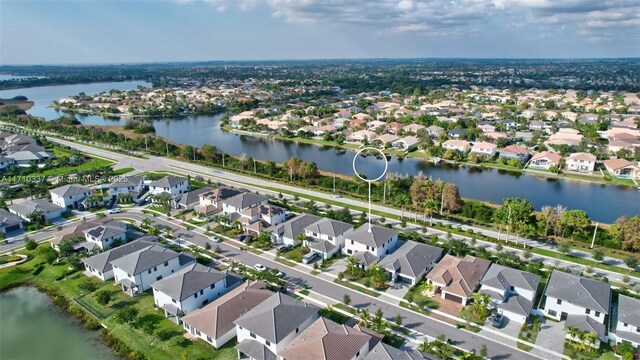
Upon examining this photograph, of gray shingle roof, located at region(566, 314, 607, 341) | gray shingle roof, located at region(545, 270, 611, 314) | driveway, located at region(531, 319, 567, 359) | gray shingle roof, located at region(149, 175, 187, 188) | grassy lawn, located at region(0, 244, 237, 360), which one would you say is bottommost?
grassy lawn, located at region(0, 244, 237, 360)

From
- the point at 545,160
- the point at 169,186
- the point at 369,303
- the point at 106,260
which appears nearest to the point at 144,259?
the point at 106,260

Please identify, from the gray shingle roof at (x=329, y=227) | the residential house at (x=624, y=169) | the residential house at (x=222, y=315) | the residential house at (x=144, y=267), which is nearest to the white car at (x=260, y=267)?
the residential house at (x=222, y=315)

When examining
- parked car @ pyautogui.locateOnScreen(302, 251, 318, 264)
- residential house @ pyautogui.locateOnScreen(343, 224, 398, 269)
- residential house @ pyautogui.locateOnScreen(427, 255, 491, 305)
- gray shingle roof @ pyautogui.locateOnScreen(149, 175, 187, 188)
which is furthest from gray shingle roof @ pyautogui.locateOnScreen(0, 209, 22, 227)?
residential house @ pyautogui.locateOnScreen(427, 255, 491, 305)

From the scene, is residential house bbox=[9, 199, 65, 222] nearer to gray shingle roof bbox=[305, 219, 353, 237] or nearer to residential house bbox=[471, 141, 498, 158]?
gray shingle roof bbox=[305, 219, 353, 237]

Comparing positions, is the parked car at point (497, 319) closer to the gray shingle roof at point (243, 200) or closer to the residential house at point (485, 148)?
the gray shingle roof at point (243, 200)

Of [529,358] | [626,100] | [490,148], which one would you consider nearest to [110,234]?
[529,358]

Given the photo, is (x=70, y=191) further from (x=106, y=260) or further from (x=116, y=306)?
(x=116, y=306)
